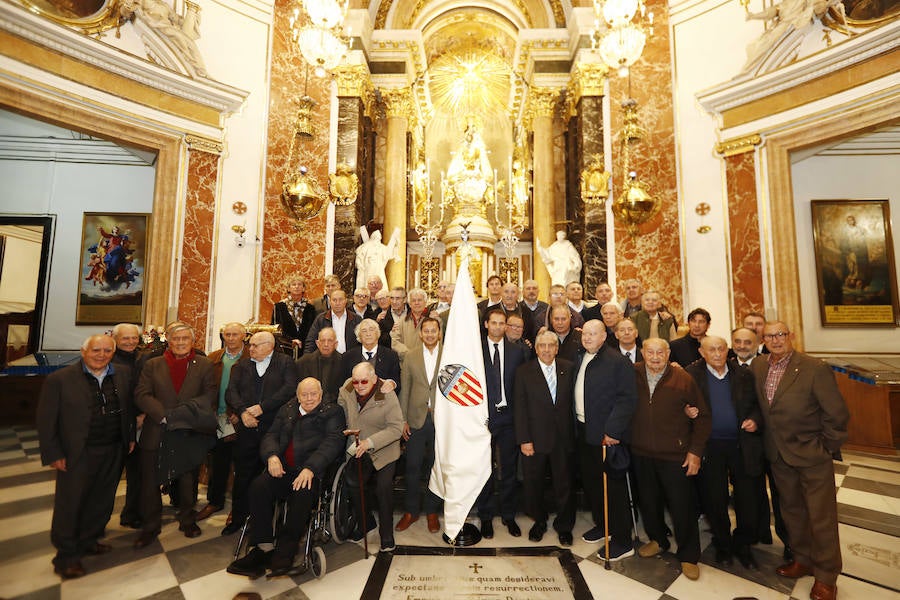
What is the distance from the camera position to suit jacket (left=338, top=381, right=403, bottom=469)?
3.35 meters

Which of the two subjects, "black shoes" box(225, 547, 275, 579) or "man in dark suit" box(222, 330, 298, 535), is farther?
"man in dark suit" box(222, 330, 298, 535)

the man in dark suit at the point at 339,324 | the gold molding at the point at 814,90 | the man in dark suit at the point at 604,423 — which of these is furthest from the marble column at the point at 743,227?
the man in dark suit at the point at 339,324

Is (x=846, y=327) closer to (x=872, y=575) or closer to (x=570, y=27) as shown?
(x=872, y=575)

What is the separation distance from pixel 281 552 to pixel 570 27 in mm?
10638

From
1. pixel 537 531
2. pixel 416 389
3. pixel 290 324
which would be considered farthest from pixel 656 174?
pixel 537 531

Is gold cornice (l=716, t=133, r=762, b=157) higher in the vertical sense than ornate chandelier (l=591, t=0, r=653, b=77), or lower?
lower

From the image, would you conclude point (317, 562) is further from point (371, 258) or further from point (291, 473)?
point (371, 258)

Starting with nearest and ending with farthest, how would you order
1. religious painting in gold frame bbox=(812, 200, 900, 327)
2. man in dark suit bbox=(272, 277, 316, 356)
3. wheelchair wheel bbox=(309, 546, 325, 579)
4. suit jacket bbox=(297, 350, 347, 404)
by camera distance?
wheelchair wheel bbox=(309, 546, 325, 579), suit jacket bbox=(297, 350, 347, 404), man in dark suit bbox=(272, 277, 316, 356), religious painting in gold frame bbox=(812, 200, 900, 327)

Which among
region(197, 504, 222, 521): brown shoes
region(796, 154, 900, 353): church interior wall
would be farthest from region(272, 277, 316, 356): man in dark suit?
region(796, 154, 900, 353): church interior wall

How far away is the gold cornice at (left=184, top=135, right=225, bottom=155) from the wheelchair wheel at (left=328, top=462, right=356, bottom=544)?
6.65 metres

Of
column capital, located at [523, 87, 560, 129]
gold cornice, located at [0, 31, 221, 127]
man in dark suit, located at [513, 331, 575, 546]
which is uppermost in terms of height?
column capital, located at [523, 87, 560, 129]

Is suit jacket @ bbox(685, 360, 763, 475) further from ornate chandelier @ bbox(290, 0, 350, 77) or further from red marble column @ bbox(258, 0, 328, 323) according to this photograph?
ornate chandelier @ bbox(290, 0, 350, 77)

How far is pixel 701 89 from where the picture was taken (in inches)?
309

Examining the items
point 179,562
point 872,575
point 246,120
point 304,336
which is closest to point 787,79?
point 872,575
